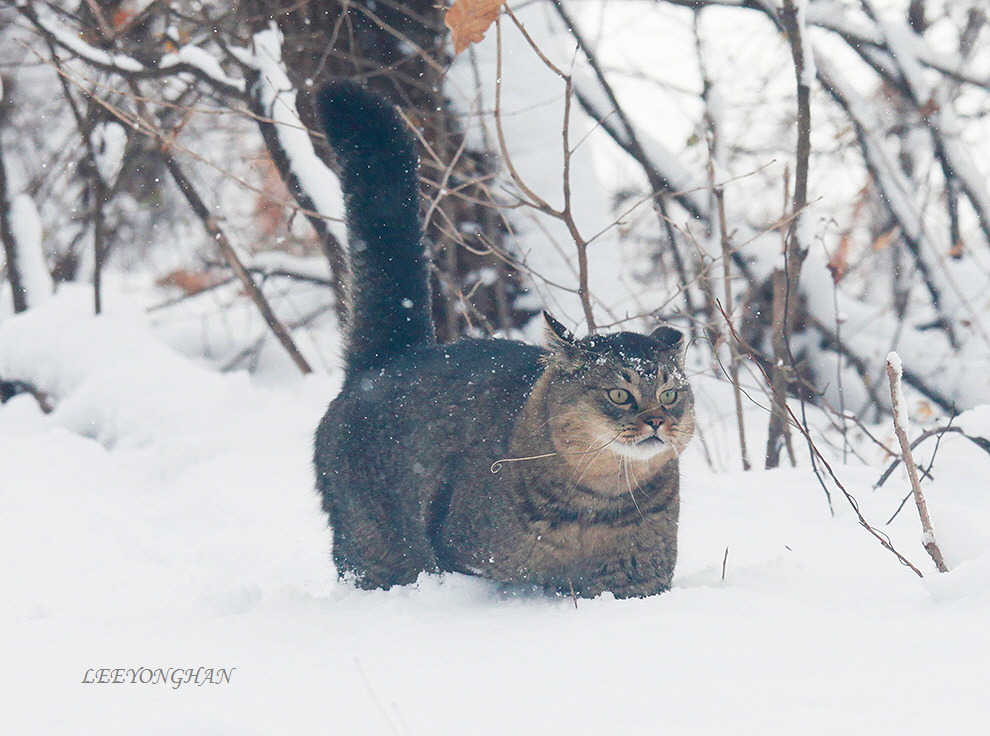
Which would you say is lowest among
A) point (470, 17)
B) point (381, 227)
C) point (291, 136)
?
point (381, 227)

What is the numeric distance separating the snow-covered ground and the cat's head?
15.6 inches

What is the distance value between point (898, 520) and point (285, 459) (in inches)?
113

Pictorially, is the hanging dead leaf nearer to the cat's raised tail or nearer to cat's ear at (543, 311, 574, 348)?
the cat's raised tail

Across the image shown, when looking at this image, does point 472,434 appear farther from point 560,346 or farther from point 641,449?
point 641,449

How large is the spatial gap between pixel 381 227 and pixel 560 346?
2.79 feet

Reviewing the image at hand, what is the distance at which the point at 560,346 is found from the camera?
271cm

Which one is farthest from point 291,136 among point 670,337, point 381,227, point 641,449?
point 641,449

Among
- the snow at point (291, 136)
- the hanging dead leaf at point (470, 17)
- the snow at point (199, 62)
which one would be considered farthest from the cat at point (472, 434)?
the snow at point (199, 62)

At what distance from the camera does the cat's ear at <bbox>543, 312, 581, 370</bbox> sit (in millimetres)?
2676

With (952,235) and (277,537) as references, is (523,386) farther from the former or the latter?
(952,235)

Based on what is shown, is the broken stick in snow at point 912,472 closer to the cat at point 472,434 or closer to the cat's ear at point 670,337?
the cat at point 472,434

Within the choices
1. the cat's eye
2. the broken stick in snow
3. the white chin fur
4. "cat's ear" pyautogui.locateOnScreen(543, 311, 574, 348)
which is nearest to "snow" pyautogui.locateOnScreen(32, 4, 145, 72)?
"cat's ear" pyautogui.locateOnScreen(543, 311, 574, 348)

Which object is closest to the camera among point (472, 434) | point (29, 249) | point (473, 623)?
point (473, 623)

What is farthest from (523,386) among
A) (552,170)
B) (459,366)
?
(552,170)
